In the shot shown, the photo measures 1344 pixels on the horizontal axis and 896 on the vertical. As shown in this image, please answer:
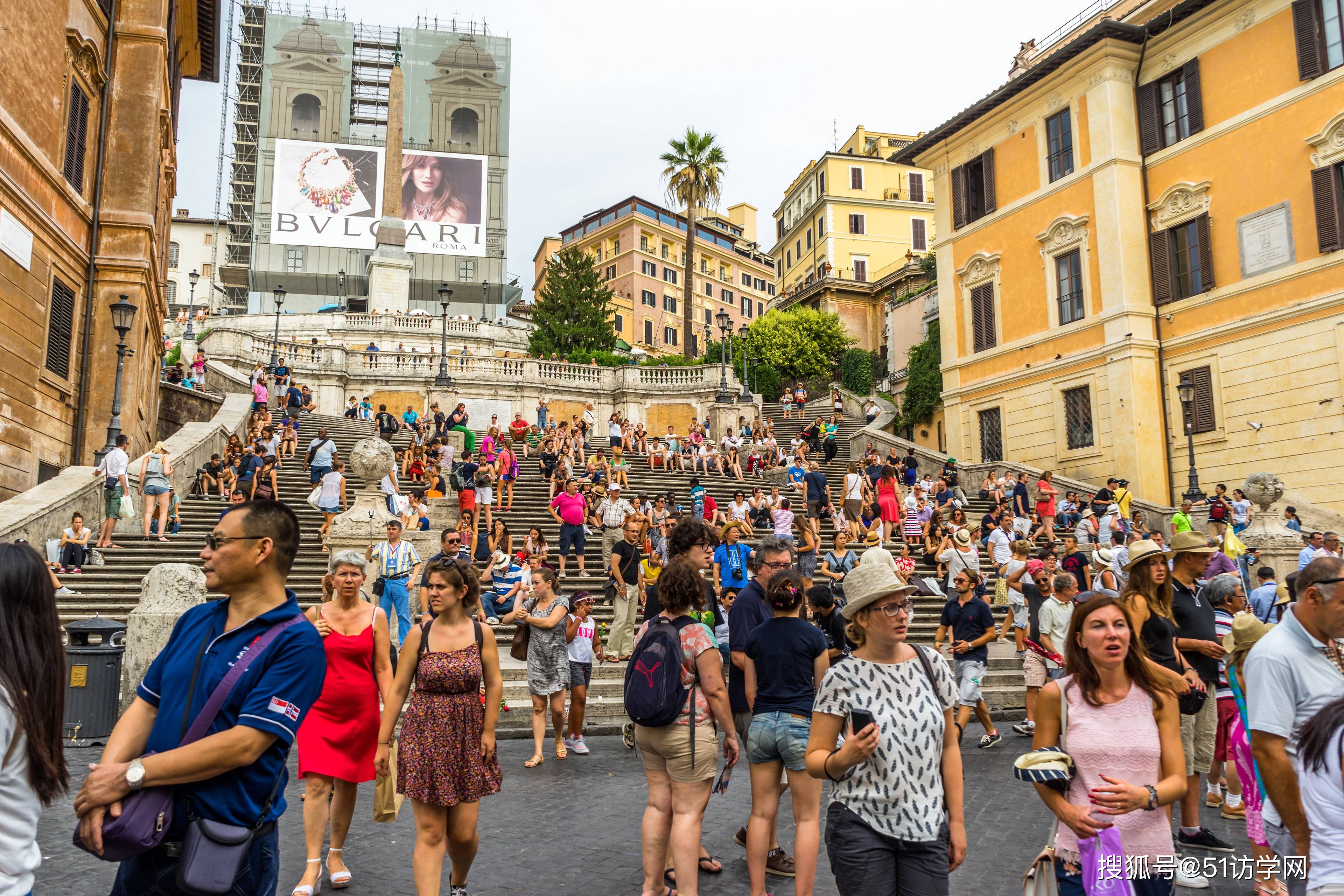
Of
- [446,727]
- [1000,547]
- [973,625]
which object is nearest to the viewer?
[446,727]

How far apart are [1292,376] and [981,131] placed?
12184 millimetres

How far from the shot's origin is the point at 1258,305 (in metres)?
21.2

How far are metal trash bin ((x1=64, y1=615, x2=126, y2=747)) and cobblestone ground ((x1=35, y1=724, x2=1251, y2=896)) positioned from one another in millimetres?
767

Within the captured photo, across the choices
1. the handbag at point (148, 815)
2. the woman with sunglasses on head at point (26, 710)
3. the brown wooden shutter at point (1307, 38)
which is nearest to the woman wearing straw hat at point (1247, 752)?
the handbag at point (148, 815)

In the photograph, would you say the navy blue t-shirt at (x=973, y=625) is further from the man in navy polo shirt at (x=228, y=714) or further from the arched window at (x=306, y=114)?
the arched window at (x=306, y=114)

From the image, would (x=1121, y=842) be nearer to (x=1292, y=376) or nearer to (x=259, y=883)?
(x=259, y=883)

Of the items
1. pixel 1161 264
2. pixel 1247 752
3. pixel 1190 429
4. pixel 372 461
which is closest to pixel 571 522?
pixel 372 461

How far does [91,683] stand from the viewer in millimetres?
8594

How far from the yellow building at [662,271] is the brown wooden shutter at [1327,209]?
49.2 m

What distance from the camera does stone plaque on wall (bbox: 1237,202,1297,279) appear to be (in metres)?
20.8

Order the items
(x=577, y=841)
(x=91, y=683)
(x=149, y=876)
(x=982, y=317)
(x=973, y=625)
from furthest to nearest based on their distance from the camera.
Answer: (x=982, y=317), (x=973, y=625), (x=91, y=683), (x=577, y=841), (x=149, y=876)

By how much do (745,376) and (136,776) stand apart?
109 feet

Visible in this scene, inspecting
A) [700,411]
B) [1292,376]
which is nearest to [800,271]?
[700,411]

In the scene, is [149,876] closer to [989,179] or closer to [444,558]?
[444,558]
